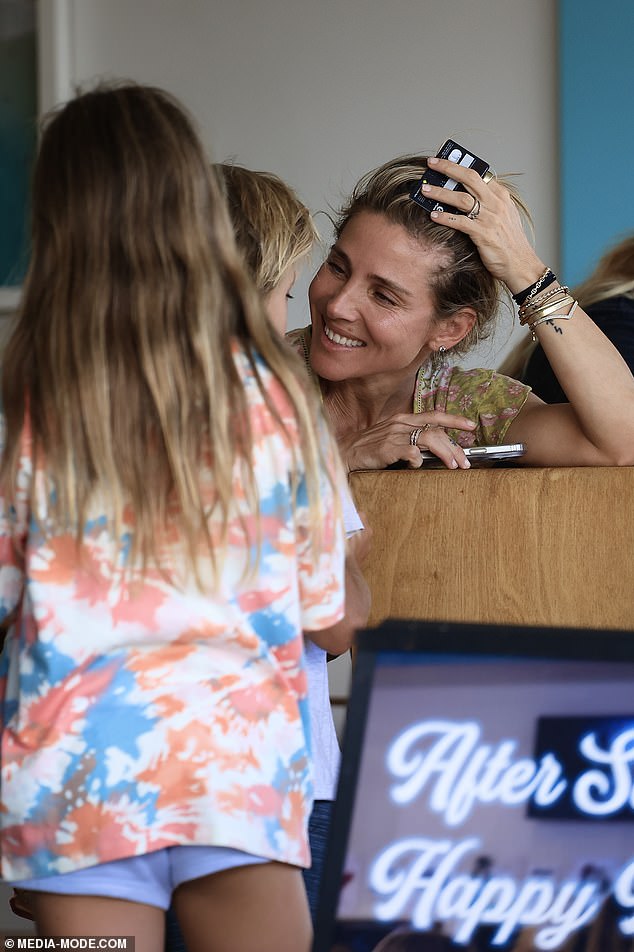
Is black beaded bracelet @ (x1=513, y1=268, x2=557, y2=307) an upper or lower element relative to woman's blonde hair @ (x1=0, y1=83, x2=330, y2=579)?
lower

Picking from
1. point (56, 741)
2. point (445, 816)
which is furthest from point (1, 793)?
point (445, 816)

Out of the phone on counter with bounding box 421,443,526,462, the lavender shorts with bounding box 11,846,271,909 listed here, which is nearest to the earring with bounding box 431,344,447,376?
the phone on counter with bounding box 421,443,526,462

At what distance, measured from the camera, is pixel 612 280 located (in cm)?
194

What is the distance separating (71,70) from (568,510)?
2563 millimetres

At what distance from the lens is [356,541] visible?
118 cm

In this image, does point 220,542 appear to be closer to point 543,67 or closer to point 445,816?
point 445,816

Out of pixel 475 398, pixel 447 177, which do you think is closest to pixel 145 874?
pixel 475 398

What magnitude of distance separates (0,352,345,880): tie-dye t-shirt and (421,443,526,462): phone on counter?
55cm

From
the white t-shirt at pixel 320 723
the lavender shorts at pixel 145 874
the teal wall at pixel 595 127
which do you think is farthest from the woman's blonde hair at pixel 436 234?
the teal wall at pixel 595 127

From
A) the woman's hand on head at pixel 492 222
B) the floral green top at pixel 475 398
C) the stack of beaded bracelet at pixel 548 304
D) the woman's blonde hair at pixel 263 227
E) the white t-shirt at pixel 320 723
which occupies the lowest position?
the white t-shirt at pixel 320 723

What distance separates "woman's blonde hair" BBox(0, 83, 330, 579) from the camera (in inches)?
34.5

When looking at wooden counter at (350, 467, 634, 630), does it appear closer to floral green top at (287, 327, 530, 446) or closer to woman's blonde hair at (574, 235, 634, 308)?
floral green top at (287, 327, 530, 446)

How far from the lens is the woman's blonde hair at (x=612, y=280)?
1871 millimetres

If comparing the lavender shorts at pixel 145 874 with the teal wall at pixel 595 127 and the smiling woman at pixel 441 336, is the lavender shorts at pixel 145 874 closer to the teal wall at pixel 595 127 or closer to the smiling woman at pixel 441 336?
the smiling woman at pixel 441 336
